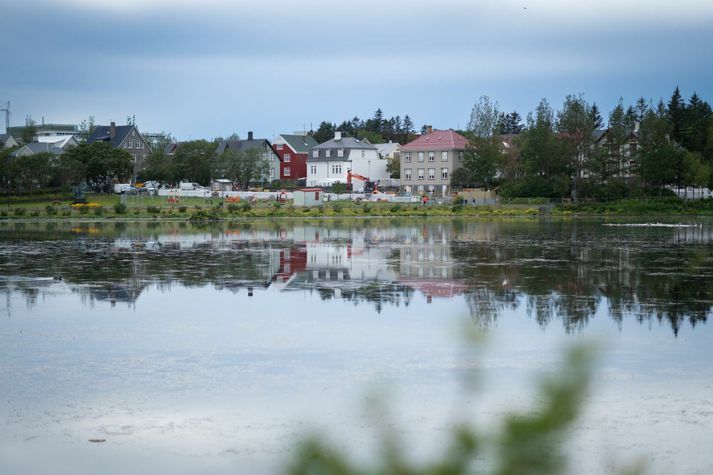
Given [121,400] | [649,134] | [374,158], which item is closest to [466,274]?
[121,400]

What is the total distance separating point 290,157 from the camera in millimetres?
114438

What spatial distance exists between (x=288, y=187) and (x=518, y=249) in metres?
70.8

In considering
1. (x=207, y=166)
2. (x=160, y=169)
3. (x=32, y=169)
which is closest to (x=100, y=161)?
(x=32, y=169)

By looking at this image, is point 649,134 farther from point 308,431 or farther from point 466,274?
point 308,431

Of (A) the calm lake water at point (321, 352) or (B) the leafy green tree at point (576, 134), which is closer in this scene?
(A) the calm lake water at point (321, 352)

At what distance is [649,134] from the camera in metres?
80.1

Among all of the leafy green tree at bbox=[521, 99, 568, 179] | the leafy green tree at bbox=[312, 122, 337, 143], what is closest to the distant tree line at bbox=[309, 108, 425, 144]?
the leafy green tree at bbox=[312, 122, 337, 143]

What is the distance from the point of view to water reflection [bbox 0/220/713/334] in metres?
19.6

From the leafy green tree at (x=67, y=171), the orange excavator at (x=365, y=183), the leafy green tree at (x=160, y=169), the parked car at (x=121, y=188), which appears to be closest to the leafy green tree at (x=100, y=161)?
the leafy green tree at (x=67, y=171)

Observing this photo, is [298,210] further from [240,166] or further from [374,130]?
[374,130]

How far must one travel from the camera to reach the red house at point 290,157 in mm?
114312

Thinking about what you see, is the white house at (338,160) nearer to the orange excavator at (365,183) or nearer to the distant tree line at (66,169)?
the orange excavator at (365,183)

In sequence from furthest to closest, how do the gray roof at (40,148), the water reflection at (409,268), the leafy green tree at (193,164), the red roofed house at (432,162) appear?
the gray roof at (40,148) → the leafy green tree at (193,164) → the red roofed house at (432,162) → the water reflection at (409,268)

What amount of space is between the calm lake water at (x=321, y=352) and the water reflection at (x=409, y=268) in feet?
0.46
